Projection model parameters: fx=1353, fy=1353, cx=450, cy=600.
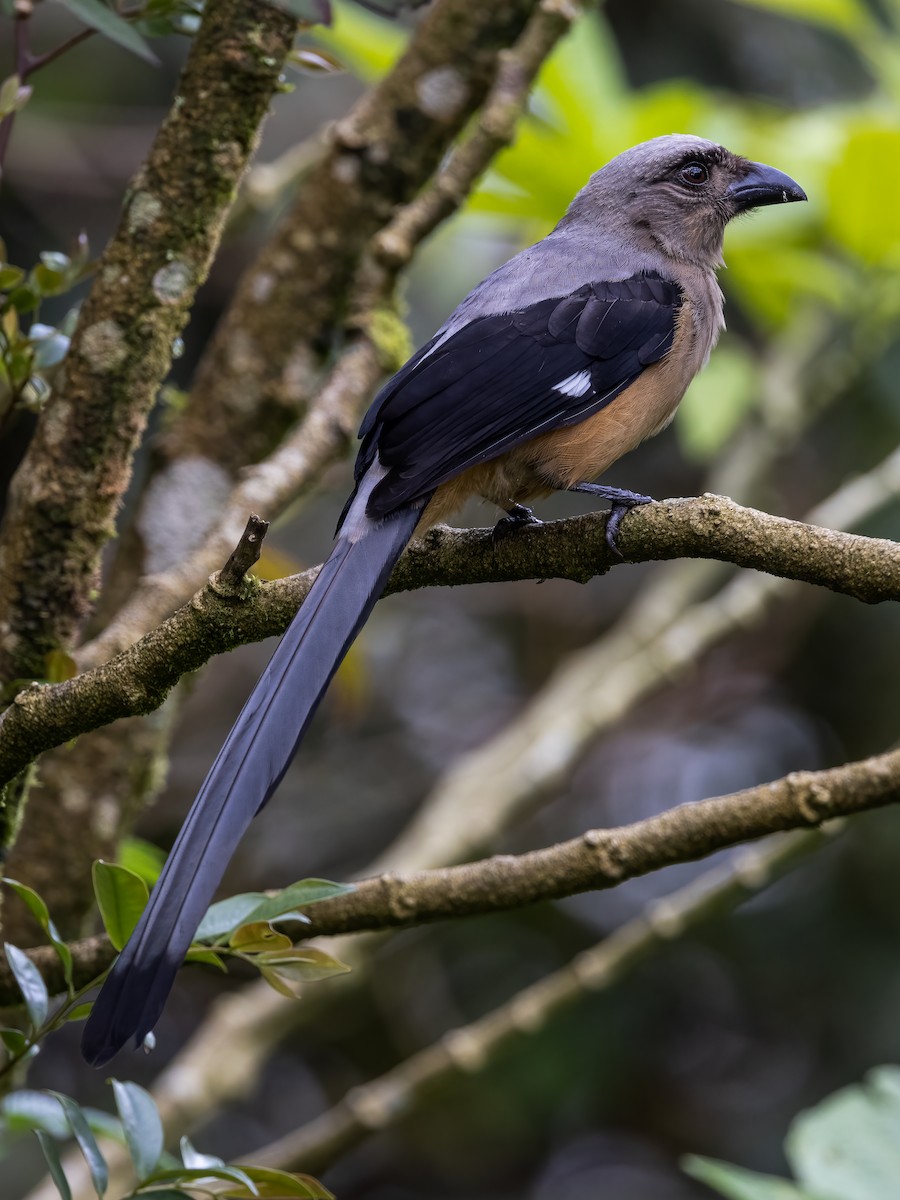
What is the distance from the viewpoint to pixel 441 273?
545 cm

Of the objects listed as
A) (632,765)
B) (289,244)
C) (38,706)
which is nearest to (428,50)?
(289,244)

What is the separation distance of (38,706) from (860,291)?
291 centimetres

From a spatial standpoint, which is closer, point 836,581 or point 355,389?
point 836,581

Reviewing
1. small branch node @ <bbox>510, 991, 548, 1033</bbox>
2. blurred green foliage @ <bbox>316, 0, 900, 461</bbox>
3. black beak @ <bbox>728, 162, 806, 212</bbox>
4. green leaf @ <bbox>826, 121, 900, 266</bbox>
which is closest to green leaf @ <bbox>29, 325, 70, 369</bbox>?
small branch node @ <bbox>510, 991, 548, 1033</bbox>

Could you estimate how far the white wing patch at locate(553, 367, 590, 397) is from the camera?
8.71 feet

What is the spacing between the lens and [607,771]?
548cm

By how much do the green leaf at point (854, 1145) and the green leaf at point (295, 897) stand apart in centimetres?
121

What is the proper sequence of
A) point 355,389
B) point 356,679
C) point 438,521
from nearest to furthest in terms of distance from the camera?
1. point 438,521
2. point 355,389
3. point 356,679

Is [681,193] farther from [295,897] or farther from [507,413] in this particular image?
[295,897]

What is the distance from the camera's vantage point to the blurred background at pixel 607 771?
15.6ft

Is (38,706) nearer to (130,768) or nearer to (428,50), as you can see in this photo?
(130,768)

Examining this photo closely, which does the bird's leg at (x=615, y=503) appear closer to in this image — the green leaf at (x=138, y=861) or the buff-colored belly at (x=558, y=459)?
the buff-colored belly at (x=558, y=459)

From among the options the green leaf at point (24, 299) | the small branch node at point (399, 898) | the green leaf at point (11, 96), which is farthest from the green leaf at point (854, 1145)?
the green leaf at point (11, 96)

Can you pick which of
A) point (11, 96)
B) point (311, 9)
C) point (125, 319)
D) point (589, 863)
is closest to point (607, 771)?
point (589, 863)
